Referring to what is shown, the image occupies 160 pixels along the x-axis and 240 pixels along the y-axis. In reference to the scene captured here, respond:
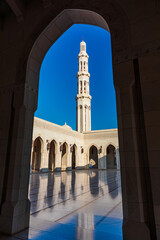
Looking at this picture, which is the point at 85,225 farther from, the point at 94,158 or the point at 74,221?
the point at 94,158

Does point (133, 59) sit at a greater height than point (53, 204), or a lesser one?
greater

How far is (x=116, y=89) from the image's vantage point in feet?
8.19

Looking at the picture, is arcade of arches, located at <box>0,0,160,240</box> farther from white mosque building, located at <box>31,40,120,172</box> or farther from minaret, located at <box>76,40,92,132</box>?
minaret, located at <box>76,40,92,132</box>

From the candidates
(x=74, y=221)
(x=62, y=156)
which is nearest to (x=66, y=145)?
(x=62, y=156)

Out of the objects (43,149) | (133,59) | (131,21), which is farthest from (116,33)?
(43,149)

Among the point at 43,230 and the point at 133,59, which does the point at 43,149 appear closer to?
the point at 43,230

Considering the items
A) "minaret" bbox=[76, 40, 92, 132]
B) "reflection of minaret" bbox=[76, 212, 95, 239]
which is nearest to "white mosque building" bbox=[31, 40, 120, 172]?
"minaret" bbox=[76, 40, 92, 132]

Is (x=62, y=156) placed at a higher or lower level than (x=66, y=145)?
lower

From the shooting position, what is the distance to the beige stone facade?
17422 mm

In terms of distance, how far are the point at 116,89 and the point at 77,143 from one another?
68.7ft

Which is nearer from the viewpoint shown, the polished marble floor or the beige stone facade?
the polished marble floor

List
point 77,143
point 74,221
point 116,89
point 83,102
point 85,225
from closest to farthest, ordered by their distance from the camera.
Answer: point 116,89 < point 85,225 < point 74,221 < point 77,143 < point 83,102

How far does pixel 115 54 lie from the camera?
2.59 m

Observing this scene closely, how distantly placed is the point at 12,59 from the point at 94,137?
826 inches
